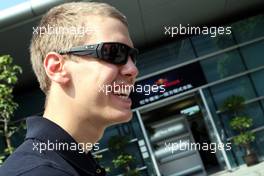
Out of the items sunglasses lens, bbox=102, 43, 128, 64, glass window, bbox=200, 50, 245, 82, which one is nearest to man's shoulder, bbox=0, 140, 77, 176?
sunglasses lens, bbox=102, 43, 128, 64

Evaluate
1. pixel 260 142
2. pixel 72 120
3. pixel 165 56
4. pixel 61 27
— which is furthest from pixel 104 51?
pixel 260 142

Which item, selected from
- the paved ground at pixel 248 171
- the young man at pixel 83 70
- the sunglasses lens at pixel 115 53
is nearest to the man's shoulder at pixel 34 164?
the young man at pixel 83 70

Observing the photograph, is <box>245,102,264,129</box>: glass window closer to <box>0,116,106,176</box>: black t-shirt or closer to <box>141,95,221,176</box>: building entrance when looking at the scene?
<box>141,95,221,176</box>: building entrance

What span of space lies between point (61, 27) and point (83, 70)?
0.16 metres

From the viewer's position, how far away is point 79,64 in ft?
4.95

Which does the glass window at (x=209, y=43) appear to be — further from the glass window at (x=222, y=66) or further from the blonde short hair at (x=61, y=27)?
the blonde short hair at (x=61, y=27)

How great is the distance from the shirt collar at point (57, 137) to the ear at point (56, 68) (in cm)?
18

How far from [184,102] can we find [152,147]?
178 centimetres

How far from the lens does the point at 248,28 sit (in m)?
13.6

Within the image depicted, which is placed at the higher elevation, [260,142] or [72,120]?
[72,120]

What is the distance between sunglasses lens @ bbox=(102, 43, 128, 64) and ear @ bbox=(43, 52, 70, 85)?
0.47 feet

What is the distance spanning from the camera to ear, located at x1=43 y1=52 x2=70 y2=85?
4.73ft

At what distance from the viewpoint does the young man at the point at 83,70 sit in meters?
1.38

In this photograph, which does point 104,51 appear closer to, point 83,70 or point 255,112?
point 83,70
